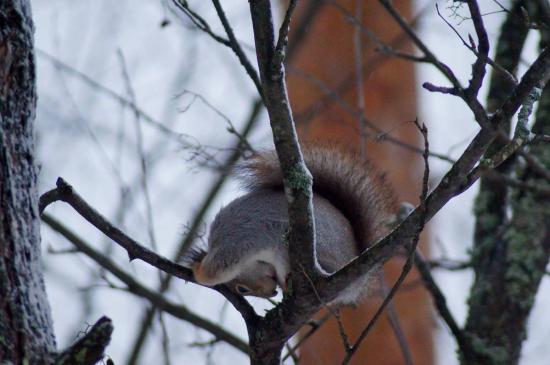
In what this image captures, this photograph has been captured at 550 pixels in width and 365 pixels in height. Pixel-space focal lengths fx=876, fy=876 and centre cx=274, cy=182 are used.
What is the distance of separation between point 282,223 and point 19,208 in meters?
0.83

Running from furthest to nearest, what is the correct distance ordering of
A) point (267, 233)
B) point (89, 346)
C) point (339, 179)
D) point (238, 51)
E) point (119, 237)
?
point (339, 179), point (267, 233), point (238, 51), point (119, 237), point (89, 346)

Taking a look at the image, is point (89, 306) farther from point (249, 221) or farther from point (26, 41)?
point (26, 41)

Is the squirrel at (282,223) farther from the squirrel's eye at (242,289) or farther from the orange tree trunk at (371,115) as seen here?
the orange tree trunk at (371,115)

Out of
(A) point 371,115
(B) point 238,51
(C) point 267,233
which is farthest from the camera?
(A) point 371,115

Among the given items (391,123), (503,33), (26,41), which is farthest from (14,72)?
(391,123)

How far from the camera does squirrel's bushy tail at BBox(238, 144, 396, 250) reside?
6.68 ft

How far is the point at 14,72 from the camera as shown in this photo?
3.95 ft

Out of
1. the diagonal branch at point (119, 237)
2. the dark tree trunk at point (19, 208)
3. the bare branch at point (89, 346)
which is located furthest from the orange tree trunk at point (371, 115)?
the bare branch at point (89, 346)

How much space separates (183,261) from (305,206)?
0.73 metres

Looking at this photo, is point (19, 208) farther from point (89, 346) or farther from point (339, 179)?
point (339, 179)

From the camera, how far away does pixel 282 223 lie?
6.26ft

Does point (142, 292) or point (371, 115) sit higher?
point (371, 115)

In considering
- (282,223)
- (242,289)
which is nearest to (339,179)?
(282,223)

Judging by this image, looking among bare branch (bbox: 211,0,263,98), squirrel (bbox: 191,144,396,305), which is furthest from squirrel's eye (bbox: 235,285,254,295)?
bare branch (bbox: 211,0,263,98)
